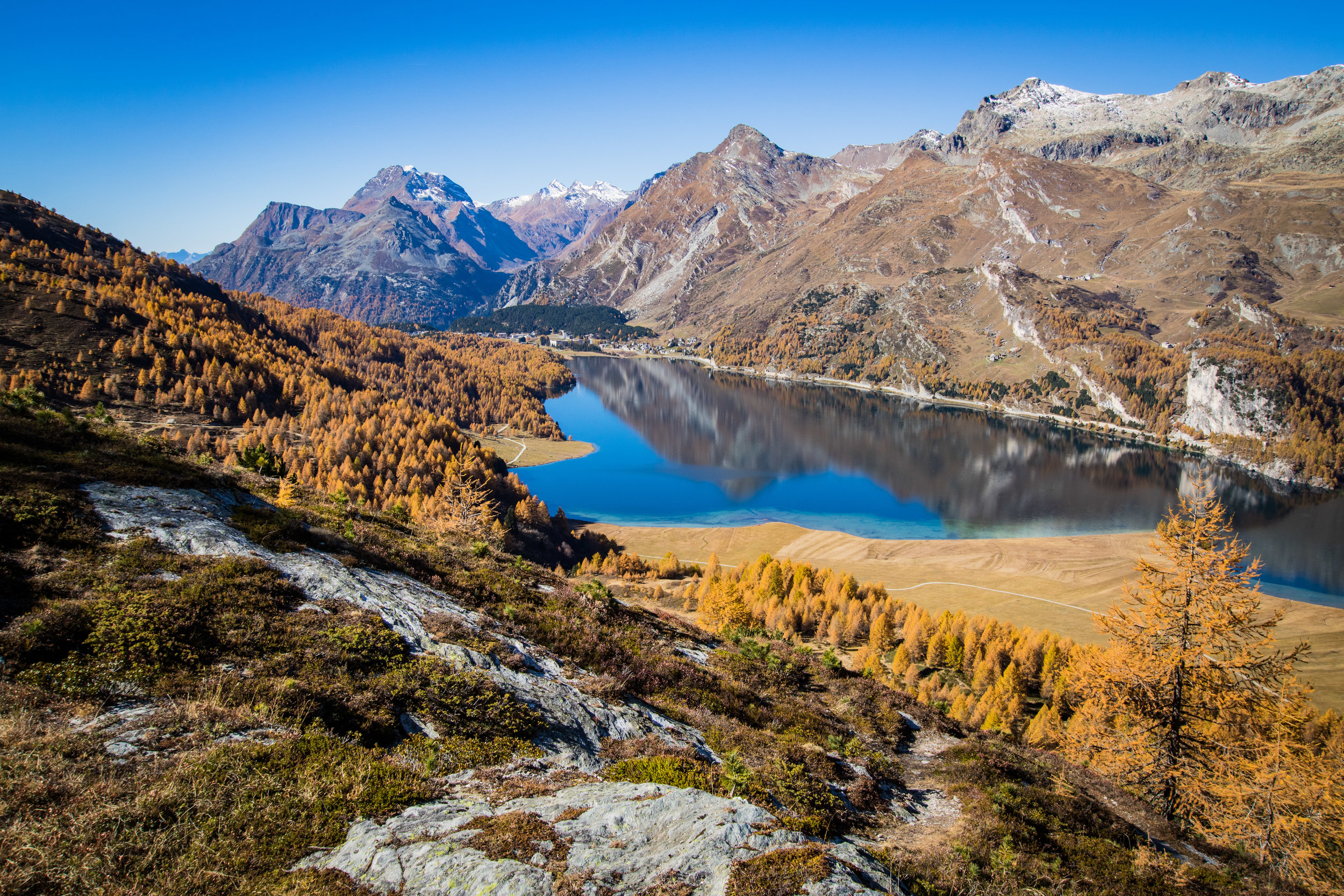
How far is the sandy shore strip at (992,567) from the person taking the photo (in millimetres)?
80000

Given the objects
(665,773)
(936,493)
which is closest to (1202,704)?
(665,773)

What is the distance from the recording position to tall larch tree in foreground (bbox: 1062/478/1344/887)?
863 inches

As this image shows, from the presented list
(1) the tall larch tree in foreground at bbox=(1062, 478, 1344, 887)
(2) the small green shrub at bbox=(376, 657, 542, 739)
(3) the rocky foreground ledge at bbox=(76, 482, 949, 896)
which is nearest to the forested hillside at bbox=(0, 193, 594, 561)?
(2) the small green shrub at bbox=(376, 657, 542, 739)

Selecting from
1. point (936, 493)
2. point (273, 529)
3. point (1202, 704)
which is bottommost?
point (936, 493)

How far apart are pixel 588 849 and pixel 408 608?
993 cm

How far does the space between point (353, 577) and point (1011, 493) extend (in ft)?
532

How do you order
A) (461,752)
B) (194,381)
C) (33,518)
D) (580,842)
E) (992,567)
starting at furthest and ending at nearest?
(194,381)
(992,567)
(33,518)
(461,752)
(580,842)

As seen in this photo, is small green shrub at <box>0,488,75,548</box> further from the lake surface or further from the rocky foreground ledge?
the lake surface

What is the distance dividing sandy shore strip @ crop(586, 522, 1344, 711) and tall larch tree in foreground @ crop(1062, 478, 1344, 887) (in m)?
61.1

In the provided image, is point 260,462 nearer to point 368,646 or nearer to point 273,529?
point 273,529

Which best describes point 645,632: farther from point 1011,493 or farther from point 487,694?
point 1011,493

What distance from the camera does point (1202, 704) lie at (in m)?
22.7

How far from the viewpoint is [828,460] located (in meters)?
180

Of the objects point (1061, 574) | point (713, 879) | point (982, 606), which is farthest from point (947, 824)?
point (1061, 574)
